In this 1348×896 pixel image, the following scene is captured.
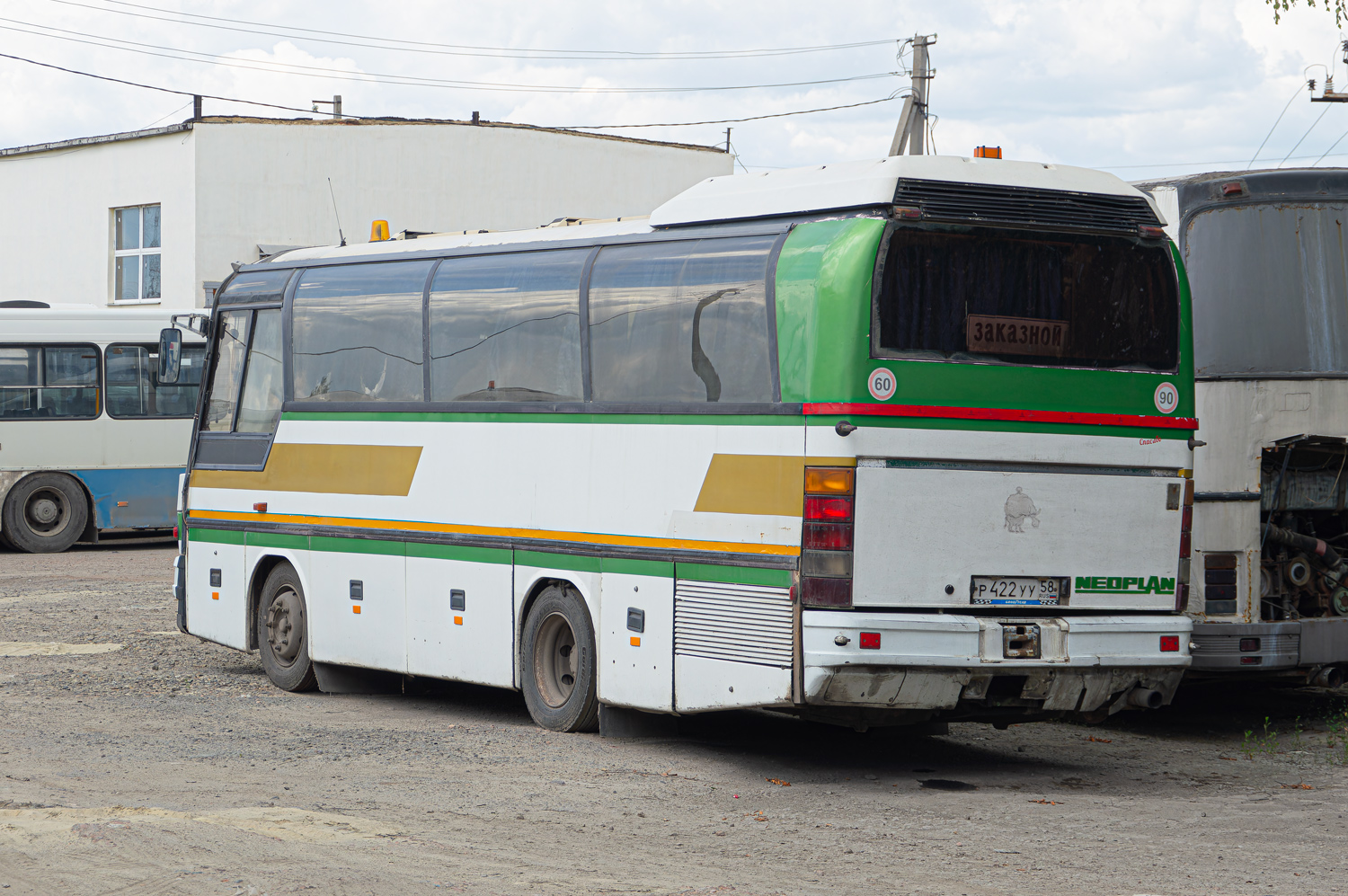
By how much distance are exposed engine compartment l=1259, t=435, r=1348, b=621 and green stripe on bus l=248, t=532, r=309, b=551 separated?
21.2 ft

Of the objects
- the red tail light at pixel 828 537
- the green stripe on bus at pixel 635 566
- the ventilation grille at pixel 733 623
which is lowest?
the ventilation grille at pixel 733 623

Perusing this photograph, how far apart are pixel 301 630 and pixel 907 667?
561cm

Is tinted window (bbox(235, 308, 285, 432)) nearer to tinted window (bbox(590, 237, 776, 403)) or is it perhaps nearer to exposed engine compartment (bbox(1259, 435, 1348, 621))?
tinted window (bbox(590, 237, 776, 403))

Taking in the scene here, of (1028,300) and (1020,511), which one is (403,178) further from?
(1020,511)

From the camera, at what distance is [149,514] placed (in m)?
25.5

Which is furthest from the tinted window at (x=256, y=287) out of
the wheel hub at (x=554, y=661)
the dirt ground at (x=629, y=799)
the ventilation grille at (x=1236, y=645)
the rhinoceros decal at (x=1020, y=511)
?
the ventilation grille at (x=1236, y=645)

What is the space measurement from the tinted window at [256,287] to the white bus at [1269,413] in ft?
20.5

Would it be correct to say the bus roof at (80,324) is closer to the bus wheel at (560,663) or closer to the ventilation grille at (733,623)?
the bus wheel at (560,663)

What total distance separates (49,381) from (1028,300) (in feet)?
62.3

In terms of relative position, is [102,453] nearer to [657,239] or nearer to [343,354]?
[343,354]

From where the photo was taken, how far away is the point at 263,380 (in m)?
13.2

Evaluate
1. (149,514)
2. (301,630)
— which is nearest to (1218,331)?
(301,630)

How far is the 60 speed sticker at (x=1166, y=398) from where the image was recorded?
9570 millimetres

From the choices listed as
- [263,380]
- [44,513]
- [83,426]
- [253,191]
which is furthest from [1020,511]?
[253,191]
